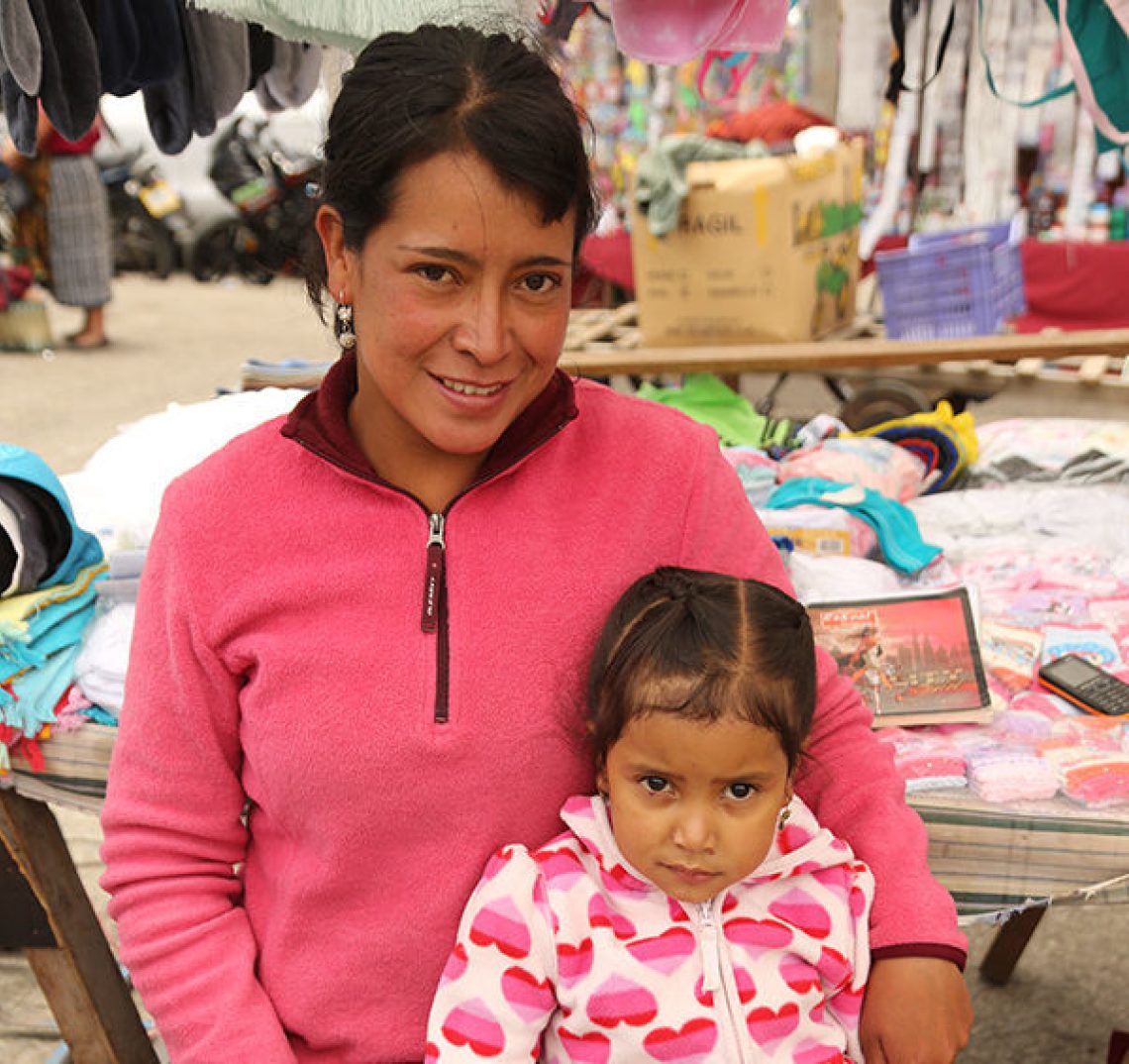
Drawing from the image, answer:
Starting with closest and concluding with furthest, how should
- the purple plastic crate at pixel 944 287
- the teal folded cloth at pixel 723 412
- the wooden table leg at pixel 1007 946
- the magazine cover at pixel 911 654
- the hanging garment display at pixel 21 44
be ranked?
the magazine cover at pixel 911 654
the hanging garment display at pixel 21 44
the wooden table leg at pixel 1007 946
the teal folded cloth at pixel 723 412
the purple plastic crate at pixel 944 287

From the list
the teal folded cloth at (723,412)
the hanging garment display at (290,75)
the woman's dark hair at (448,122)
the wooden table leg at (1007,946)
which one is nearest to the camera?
the woman's dark hair at (448,122)

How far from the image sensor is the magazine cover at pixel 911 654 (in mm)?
1803

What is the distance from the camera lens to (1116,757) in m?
1.68

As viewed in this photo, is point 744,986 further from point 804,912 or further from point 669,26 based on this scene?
point 669,26

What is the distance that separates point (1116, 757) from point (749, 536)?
2.08 ft

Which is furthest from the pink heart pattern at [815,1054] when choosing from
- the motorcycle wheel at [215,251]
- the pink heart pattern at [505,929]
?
the motorcycle wheel at [215,251]

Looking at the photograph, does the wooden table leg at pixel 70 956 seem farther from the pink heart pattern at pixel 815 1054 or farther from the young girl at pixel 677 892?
the pink heart pattern at pixel 815 1054

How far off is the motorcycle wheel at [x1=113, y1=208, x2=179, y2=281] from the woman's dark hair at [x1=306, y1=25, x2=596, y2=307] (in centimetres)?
1040

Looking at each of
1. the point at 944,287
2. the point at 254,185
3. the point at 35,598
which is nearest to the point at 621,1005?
the point at 35,598

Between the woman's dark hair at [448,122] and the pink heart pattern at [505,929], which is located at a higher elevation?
the woman's dark hair at [448,122]

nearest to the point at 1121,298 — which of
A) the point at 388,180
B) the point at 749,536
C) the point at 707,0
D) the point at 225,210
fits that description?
the point at 707,0

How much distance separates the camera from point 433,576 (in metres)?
1.34

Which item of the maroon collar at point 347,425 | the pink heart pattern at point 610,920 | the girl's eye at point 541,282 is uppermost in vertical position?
the girl's eye at point 541,282

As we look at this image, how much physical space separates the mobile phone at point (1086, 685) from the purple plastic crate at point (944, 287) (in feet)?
7.54
